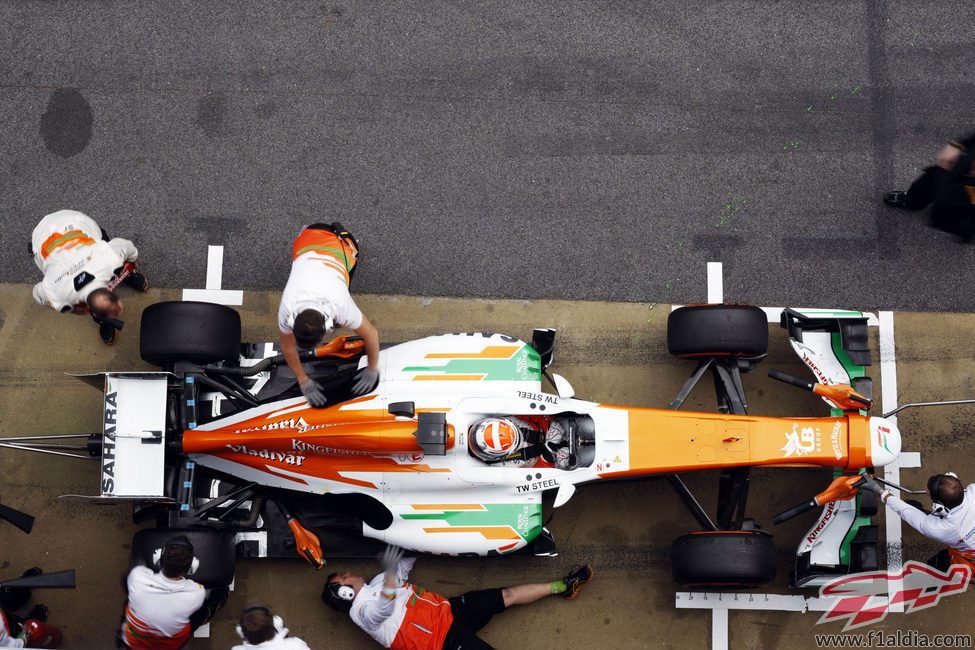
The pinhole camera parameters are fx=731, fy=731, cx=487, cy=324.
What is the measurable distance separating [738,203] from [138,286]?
4.63 m

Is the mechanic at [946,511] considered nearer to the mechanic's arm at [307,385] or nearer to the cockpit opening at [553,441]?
the cockpit opening at [553,441]

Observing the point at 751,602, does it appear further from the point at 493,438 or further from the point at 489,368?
the point at 489,368

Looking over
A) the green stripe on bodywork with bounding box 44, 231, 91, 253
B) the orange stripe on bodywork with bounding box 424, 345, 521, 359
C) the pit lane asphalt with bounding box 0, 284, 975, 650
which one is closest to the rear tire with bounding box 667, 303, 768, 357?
the pit lane asphalt with bounding box 0, 284, 975, 650

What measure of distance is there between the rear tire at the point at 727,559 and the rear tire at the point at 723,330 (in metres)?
1.20

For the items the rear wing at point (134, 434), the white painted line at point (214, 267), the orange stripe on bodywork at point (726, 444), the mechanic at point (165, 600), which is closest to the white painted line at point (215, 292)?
the white painted line at point (214, 267)

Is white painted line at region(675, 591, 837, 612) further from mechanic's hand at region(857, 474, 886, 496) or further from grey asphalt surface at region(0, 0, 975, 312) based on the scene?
grey asphalt surface at region(0, 0, 975, 312)

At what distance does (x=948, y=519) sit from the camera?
4.70 meters

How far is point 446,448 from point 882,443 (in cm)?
279

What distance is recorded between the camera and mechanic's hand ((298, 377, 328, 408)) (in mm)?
4691

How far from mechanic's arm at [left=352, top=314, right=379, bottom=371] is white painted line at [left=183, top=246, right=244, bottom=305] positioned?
4.81 ft

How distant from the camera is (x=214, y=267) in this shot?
5578 mm

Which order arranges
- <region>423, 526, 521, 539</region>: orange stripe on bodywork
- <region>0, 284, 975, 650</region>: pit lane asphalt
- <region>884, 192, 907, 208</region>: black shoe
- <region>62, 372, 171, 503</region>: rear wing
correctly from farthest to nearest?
<region>884, 192, 907, 208</region>: black shoe
<region>0, 284, 975, 650</region>: pit lane asphalt
<region>423, 526, 521, 539</region>: orange stripe on bodywork
<region>62, 372, 171, 503</region>: rear wing

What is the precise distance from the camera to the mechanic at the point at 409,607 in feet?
16.0

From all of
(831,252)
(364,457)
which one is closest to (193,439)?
(364,457)
